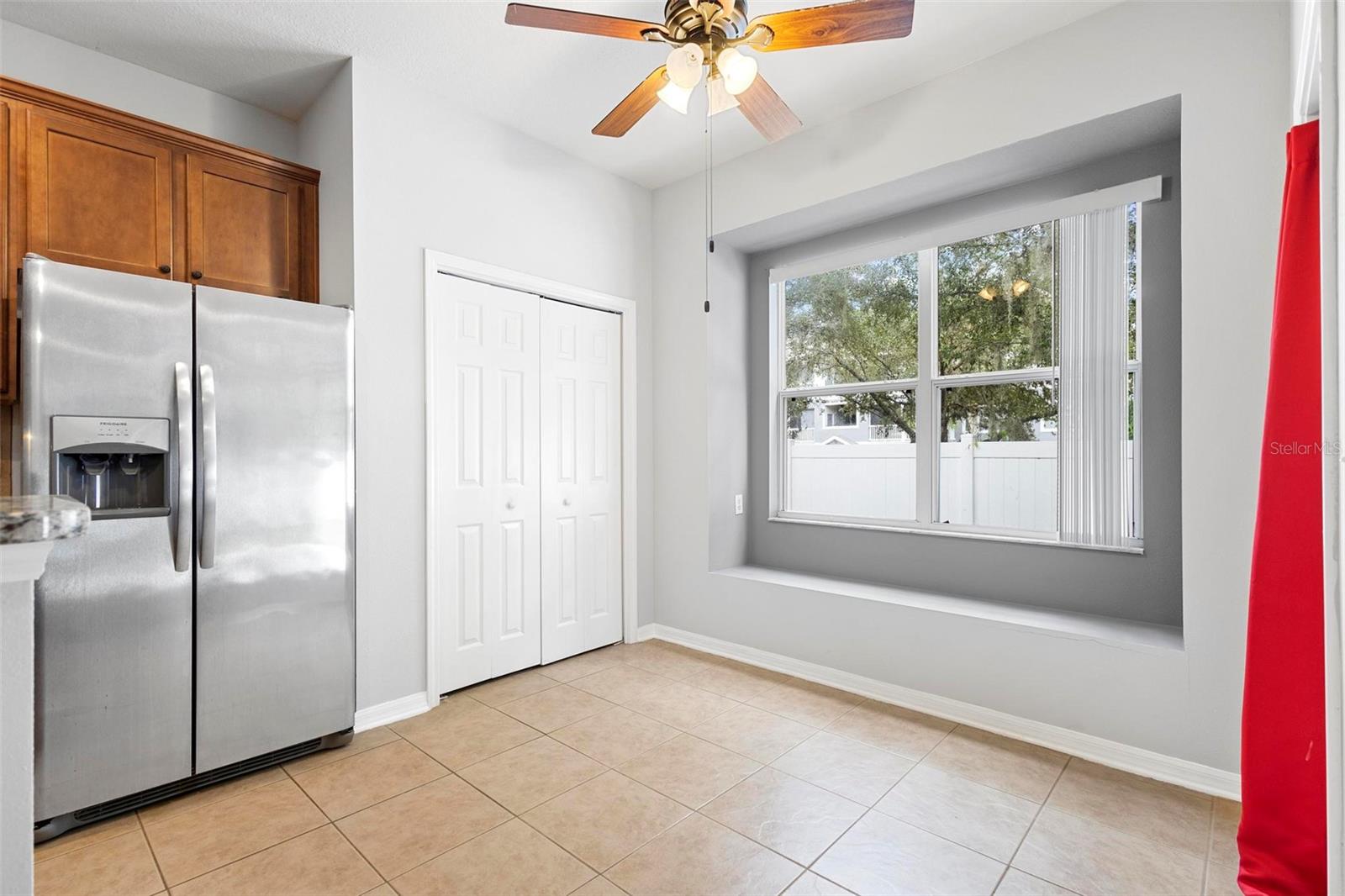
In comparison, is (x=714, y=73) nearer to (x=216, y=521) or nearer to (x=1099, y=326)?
(x=1099, y=326)

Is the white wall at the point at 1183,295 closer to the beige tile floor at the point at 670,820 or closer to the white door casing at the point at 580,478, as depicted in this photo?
the beige tile floor at the point at 670,820

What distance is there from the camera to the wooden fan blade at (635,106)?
2.27m

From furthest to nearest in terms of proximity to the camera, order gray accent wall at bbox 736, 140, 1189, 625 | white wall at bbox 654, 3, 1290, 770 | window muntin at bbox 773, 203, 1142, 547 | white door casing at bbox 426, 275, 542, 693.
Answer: white door casing at bbox 426, 275, 542, 693
window muntin at bbox 773, 203, 1142, 547
gray accent wall at bbox 736, 140, 1189, 625
white wall at bbox 654, 3, 1290, 770

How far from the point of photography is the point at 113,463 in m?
2.18

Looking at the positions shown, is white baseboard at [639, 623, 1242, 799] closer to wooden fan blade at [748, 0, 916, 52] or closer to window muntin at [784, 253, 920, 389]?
window muntin at [784, 253, 920, 389]

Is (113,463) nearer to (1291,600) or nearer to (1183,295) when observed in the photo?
(1291,600)

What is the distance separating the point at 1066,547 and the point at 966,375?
0.93 metres

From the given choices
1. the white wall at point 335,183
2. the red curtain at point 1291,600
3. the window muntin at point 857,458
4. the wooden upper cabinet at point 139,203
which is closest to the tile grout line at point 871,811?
the red curtain at point 1291,600

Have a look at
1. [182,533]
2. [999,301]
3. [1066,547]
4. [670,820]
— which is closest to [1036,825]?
[670,820]

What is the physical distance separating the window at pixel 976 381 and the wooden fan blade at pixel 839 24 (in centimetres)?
146

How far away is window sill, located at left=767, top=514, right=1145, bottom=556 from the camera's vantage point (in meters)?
2.86

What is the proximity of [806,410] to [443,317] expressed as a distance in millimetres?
2124

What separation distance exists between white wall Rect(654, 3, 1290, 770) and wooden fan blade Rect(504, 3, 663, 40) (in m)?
1.52

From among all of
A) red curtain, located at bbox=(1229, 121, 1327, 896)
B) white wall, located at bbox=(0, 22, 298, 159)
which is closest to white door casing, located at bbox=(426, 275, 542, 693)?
white wall, located at bbox=(0, 22, 298, 159)
